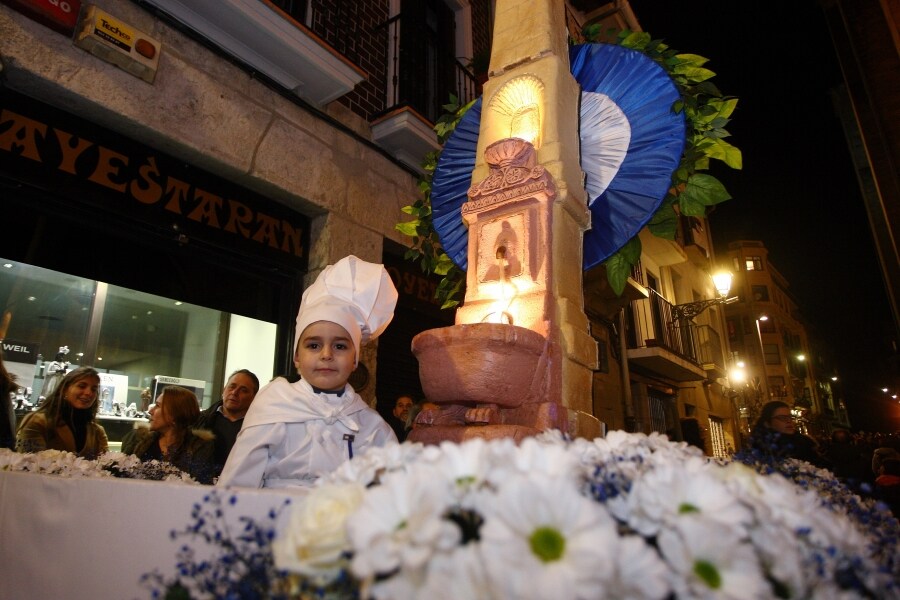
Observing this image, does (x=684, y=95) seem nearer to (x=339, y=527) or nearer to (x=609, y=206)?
(x=609, y=206)

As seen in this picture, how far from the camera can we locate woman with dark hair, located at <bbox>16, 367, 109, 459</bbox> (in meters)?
3.51

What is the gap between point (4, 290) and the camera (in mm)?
4281

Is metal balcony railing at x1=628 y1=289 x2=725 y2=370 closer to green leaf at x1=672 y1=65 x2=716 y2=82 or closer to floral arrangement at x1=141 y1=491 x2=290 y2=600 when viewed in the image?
green leaf at x1=672 y1=65 x2=716 y2=82

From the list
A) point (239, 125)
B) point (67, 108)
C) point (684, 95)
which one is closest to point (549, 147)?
point (684, 95)

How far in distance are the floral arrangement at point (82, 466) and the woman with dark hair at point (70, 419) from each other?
3.86 feet

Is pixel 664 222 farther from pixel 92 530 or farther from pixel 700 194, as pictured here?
pixel 92 530

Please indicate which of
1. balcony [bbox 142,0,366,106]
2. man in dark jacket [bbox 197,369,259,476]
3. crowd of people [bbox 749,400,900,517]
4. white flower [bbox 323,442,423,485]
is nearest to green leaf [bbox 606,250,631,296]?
crowd of people [bbox 749,400,900,517]

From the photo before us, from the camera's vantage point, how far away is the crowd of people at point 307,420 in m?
2.03

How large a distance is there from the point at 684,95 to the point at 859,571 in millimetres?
2991

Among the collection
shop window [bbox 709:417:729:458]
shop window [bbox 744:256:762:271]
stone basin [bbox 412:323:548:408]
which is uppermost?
Answer: shop window [bbox 744:256:762:271]

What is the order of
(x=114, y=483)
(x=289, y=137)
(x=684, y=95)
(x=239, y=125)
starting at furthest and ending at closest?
(x=289, y=137), (x=239, y=125), (x=684, y=95), (x=114, y=483)

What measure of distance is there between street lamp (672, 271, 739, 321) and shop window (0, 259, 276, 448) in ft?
38.8

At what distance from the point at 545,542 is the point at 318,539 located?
31 centimetres

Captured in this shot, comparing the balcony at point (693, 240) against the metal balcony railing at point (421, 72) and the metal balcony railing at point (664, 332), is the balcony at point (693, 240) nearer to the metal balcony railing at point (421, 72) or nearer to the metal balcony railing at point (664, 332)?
the metal balcony railing at point (664, 332)
